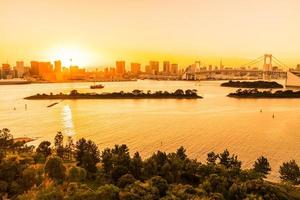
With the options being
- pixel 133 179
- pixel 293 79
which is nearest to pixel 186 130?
pixel 133 179

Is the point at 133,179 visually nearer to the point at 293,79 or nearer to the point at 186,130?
the point at 186,130

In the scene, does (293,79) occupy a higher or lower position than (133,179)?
higher

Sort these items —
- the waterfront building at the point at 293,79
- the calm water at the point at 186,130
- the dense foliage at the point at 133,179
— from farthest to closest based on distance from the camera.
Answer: the waterfront building at the point at 293,79 < the calm water at the point at 186,130 < the dense foliage at the point at 133,179

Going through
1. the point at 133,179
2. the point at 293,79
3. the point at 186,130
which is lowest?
the point at 186,130

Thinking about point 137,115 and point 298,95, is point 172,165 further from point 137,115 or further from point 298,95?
point 298,95

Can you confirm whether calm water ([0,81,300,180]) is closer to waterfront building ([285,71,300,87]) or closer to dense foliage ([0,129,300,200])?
dense foliage ([0,129,300,200])

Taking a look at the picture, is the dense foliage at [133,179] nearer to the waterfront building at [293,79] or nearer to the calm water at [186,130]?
the calm water at [186,130]

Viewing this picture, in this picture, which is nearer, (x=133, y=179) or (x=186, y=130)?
(x=133, y=179)

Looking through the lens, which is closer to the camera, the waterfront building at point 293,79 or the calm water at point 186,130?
the calm water at point 186,130

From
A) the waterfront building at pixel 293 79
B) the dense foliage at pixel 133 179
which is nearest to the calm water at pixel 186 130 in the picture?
the dense foliage at pixel 133 179
